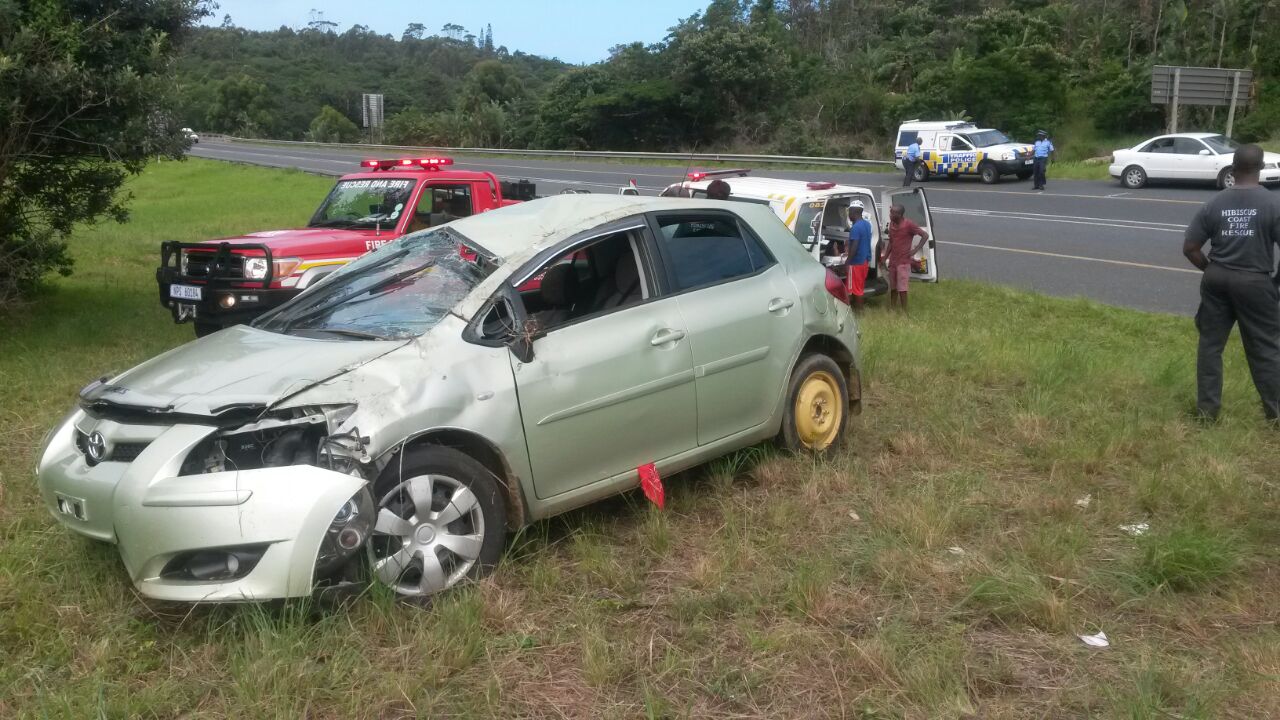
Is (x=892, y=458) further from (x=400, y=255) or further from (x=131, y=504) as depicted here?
(x=131, y=504)

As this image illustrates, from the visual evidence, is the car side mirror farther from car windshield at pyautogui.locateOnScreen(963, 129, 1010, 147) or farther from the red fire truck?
car windshield at pyautogui.locateOnScreen(963, 129, 1010, 147)

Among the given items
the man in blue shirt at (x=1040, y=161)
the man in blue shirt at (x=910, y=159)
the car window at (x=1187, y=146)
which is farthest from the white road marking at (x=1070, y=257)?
the man in blue shirt at (x=910, y=159)

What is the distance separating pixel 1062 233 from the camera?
20.5 metres

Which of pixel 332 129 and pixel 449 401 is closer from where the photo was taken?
pixel 449 401

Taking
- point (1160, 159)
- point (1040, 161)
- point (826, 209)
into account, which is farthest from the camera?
point (1040, 161)

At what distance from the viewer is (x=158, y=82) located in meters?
9.48

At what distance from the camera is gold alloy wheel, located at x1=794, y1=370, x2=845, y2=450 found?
6172 mm

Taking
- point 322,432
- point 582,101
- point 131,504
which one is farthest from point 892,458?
point 582,101

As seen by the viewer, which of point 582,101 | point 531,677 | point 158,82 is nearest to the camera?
point 531,677

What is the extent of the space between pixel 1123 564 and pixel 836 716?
1848mm

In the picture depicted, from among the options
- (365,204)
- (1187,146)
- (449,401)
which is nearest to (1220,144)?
(1187,146)

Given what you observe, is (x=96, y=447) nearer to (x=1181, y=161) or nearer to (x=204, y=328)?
(x=204, y=328)

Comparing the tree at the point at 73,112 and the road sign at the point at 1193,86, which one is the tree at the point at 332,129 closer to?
the road sign at the point at 1193,86

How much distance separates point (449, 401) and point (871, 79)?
50429mm
